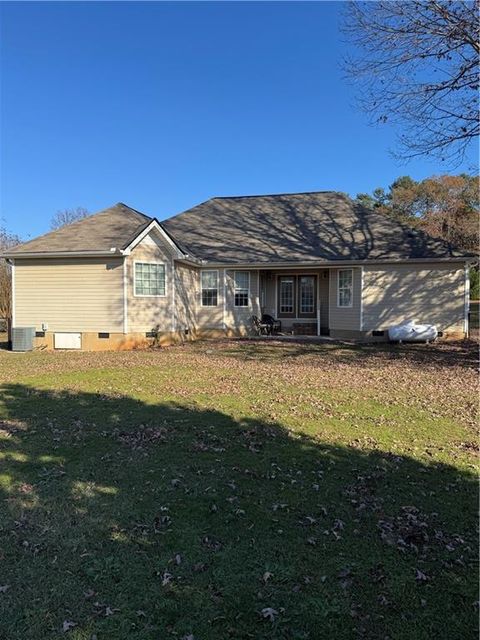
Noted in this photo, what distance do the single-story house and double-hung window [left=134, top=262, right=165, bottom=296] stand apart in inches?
1.4

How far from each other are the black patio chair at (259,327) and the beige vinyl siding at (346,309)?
2.56 metres

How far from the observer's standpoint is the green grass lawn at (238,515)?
2834 millimetres

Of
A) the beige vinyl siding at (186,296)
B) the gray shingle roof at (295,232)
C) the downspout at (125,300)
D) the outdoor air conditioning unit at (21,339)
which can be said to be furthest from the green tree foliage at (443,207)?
the outdoor air conditioning unit at (21,339)

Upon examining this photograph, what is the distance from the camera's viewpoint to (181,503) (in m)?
4.22

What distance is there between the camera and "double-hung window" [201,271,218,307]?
1955 cm

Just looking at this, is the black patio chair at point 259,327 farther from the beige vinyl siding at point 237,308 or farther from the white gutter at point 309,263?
the white gutter at point 309,263

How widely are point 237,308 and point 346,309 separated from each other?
4.32m

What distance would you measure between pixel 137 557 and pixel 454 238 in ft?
123

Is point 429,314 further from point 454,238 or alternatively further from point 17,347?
point 454,238

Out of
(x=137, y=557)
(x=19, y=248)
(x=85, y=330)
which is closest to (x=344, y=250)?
(x=85, y=330)

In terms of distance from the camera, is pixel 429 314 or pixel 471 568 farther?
pixel 429 314

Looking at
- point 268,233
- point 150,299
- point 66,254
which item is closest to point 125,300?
point 150,299

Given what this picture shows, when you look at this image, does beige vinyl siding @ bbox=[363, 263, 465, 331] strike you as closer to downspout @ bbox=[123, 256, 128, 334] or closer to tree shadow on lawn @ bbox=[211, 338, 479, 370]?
tree shadow on lawn @ bbox=[211, 338, 479, 370]

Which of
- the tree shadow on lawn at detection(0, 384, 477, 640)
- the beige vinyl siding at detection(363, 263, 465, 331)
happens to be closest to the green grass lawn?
the tree shadow on lawn at detection(0, 384, 477, 640)
